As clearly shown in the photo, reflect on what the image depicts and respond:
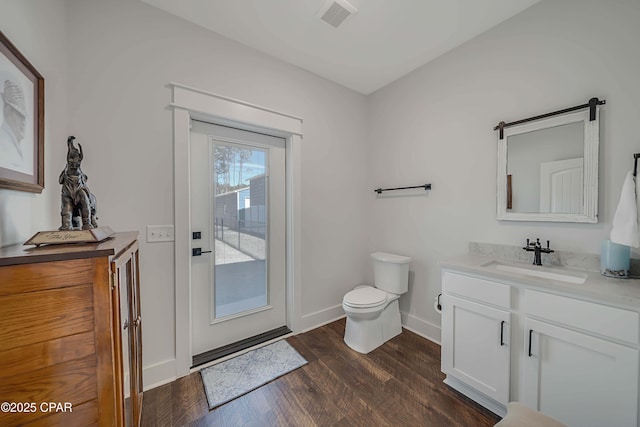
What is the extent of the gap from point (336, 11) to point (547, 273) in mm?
2273

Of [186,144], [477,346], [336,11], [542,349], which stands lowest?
[477,346]

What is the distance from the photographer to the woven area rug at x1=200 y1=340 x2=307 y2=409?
163 cm

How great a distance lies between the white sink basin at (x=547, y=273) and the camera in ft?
4.62

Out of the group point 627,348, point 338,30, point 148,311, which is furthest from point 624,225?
point 148,311

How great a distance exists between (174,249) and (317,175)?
146cm

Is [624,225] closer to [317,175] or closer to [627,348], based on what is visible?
[627,348]

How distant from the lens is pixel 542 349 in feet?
4.24

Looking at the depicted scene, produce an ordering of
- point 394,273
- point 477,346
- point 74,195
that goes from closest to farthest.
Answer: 1. point 74,195
2. point 477,346
3. point 394,273

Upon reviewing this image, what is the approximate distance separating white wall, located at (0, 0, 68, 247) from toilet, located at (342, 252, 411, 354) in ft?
6.69

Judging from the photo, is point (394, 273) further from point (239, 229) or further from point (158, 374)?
point (158, 374)

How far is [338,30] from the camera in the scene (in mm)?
1889

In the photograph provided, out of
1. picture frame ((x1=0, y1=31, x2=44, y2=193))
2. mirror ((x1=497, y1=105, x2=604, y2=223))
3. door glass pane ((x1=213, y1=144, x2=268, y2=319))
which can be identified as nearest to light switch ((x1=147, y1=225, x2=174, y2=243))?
door glass pane ((x1=213, y1=144, x2=268, y2=319))

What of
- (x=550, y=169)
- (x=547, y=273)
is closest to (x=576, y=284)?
(x=547, y=273)

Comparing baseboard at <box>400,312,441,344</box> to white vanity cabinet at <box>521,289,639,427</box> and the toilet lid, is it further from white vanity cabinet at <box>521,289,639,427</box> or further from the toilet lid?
white vanity cabinet at <box>521,289,639,427</box>
